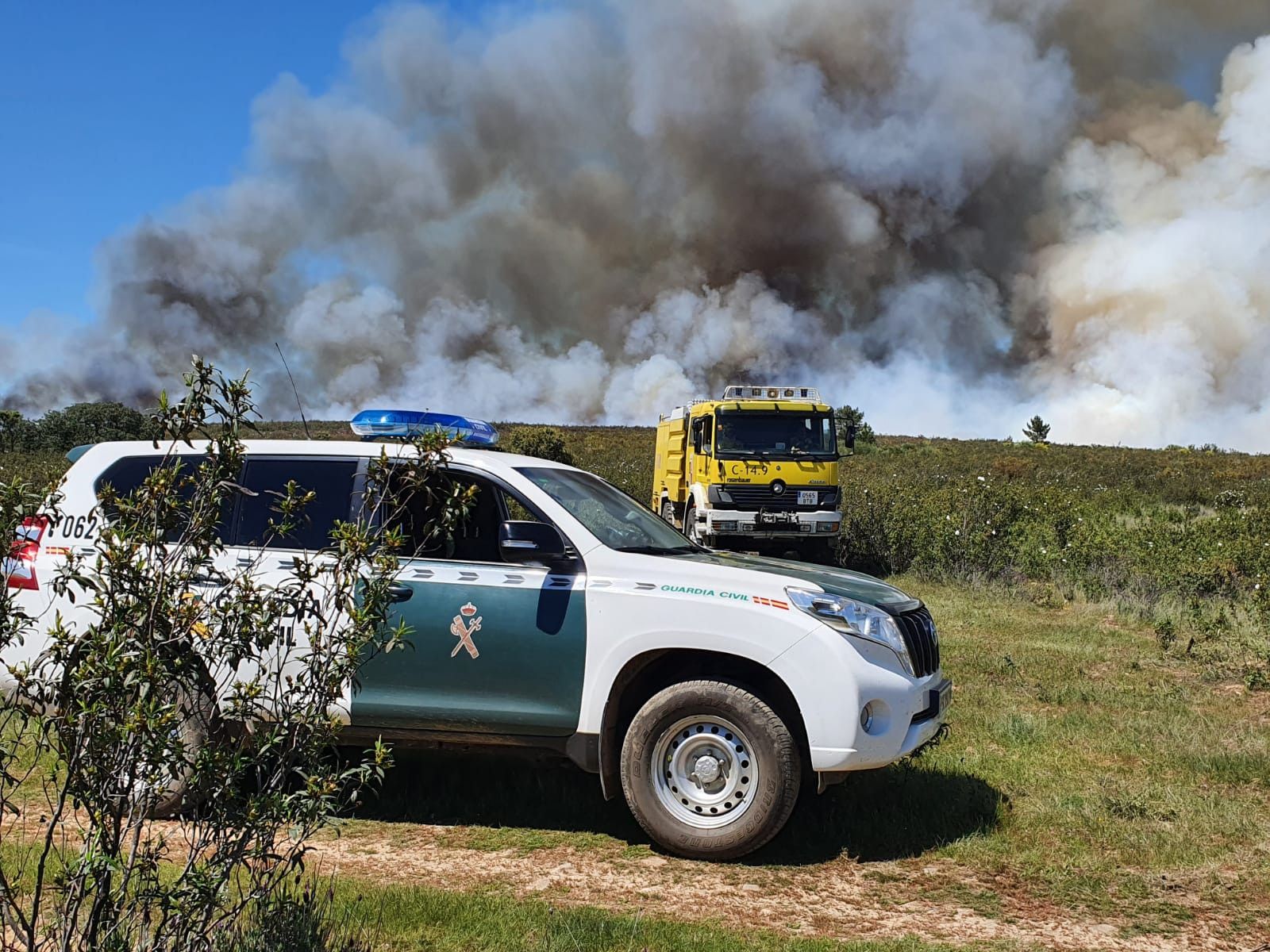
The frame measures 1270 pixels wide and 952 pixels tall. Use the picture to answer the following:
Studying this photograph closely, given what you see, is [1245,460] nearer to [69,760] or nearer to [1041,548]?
[1041,548]

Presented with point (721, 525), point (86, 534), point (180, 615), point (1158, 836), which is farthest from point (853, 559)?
point (180, 615)

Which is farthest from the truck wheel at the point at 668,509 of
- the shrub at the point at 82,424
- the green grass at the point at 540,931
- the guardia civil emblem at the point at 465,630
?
the shrub at the point at 82,424

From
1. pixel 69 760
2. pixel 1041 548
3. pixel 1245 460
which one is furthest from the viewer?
pixel 1245 460

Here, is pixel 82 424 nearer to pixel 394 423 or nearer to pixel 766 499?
pixel 766 499


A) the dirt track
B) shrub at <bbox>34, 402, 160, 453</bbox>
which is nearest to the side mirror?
the dirt track

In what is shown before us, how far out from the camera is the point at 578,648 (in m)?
4.96

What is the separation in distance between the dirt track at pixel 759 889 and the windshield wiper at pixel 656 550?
1.37 m

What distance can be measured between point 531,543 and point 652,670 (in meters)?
0.81

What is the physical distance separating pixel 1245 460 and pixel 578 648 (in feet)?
155

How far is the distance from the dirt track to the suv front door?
575 millimetres

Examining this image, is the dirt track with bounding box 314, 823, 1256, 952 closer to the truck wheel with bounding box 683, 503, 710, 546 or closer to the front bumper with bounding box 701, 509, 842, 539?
the front bumper with bounding box 701, 509, 842, 539

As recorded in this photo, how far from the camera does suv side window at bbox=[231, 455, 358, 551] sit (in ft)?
17.3

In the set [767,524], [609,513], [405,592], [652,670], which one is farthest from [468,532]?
[767,524]

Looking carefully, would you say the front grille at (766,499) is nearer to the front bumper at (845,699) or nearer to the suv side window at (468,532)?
the suv side window at (468,532)
